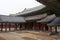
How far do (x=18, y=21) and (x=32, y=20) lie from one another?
3.81 m

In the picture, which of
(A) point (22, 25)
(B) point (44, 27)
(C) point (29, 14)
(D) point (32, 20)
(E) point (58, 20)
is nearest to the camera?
(E) point (58, 20)

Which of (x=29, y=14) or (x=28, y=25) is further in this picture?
(x=29, y=14)

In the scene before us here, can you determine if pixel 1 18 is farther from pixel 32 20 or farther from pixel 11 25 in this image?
pixel 32 20

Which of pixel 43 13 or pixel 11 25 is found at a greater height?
pixel 43 13

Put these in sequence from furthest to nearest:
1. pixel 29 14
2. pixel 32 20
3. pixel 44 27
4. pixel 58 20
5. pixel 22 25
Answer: pixel 29 14 < pixel 22 25 < pixel 32 20 < pixel 44 27 < pixel 58 20

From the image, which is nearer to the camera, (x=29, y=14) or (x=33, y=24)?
(x=33, y=24)

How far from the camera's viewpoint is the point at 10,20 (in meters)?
39.9

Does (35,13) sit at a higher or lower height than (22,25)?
higher

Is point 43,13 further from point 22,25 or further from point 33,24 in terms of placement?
point 22,25

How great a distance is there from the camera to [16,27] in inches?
1639

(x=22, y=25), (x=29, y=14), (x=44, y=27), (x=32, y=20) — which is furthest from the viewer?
(x=29, y=14)

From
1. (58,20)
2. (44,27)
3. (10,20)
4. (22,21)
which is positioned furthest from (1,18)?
(58,20)

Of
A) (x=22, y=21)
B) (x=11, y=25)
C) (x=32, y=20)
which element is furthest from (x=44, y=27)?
(x=11, y=25)

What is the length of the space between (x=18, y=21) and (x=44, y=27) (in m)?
7.44
